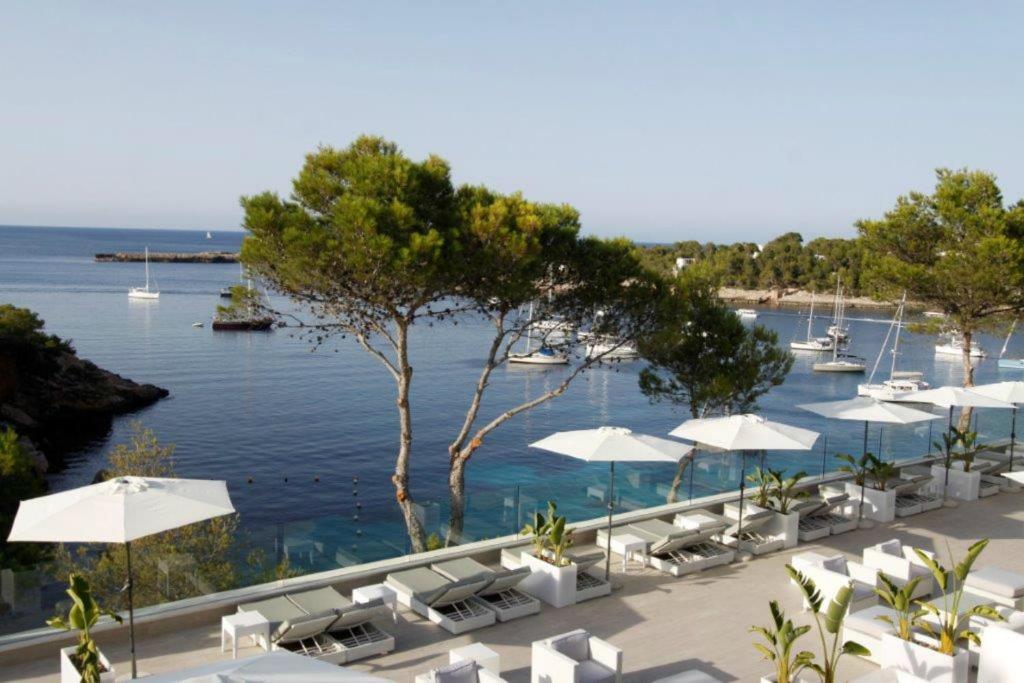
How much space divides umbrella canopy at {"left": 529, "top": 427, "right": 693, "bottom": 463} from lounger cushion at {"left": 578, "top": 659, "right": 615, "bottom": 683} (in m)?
2.53

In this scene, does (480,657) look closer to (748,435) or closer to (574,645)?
(574,645)

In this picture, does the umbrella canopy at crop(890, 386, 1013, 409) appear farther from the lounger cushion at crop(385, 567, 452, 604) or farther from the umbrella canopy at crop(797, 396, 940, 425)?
the lounger cushion at crop(385, 567, 452, 604)

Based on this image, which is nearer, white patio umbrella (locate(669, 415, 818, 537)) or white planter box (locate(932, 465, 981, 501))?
white patio umbrella (locate(669, 415, 818, 537))

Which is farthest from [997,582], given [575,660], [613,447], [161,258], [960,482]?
[161,258]

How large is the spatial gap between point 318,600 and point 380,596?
588 millimetres

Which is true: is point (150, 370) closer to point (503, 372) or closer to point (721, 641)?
point (503, 372)

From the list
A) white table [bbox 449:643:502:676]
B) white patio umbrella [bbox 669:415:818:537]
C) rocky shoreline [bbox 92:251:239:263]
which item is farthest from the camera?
rocky shoreline [bbox 92:251:239:263]

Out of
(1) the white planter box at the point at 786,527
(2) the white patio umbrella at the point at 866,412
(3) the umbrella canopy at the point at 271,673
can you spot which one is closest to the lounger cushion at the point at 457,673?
(3) the umbrella canopy at the point at 271,673

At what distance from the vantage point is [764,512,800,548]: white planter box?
11.1 metres

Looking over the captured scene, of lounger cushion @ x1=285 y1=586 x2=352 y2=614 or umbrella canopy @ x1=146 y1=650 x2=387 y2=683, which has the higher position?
umbrella canopy @ x1=146 y1=650 x2=387 y2=683

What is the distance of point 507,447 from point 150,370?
29220mm

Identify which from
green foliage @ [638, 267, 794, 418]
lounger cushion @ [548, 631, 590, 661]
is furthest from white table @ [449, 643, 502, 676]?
green foliage @ [638, 267, 794, 418]

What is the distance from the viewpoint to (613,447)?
9.34 metres

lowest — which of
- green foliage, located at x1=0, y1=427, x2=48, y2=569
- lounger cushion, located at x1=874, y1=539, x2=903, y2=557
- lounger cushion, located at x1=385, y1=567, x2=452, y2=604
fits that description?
green foliage, located at x1=0, y1=427, x2=48, y2=569
